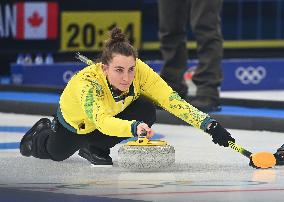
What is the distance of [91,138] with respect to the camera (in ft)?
20.0

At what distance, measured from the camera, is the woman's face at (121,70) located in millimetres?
5730

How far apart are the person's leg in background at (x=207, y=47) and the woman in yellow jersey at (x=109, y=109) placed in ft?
7.33

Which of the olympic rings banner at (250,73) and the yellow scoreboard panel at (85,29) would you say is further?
the olympic rings banner at (250,73)

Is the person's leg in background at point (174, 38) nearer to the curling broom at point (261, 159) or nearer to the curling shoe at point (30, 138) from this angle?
the curling shoe at point (30, 138)

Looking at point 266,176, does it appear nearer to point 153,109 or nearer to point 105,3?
point 153,109

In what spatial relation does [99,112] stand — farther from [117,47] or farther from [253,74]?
[253,74]

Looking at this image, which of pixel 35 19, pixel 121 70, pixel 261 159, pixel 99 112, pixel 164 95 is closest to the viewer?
pixel 99 112

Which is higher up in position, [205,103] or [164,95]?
[164,95]

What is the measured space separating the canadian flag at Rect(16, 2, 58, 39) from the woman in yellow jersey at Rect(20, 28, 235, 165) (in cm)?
433

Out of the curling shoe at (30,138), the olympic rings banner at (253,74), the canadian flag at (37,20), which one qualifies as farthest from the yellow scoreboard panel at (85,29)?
the curling shoe at (30,138)

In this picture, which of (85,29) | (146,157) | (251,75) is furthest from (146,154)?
(251,75)

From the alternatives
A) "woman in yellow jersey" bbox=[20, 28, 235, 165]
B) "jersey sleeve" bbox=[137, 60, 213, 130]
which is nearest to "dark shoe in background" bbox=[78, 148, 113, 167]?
"woman in yellow jersey" bbox=[20, 28, 235, 165]

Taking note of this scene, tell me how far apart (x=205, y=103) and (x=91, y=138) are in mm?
2599

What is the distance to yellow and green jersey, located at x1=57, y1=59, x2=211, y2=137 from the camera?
573cm
